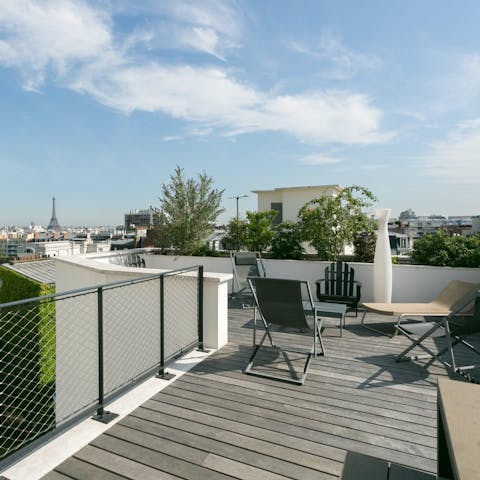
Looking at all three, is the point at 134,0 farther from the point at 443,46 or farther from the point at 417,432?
the point at 417,432

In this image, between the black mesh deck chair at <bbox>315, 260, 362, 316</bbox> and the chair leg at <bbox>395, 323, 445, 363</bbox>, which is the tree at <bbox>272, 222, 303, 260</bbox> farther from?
the chair leg at <bbox>395, 323, 445, 363</bbox>

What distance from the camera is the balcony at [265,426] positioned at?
74.1 inches

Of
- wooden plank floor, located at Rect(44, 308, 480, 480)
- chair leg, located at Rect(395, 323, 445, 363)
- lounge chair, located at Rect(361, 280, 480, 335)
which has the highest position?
lounge chair, located at Rect(361, 280, 480, 335)

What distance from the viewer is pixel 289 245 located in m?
7.76

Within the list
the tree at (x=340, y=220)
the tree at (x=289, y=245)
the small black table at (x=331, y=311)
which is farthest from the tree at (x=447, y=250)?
the small black table at (x=331, y=311)

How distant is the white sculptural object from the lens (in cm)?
551

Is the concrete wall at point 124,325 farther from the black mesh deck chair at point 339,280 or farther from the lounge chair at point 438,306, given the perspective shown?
the black mesh deck chair at point 339,280

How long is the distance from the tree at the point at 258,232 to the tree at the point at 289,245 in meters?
0.96

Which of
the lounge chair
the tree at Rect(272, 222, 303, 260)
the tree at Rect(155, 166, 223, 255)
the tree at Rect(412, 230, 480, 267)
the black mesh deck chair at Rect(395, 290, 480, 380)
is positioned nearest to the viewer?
the black mesh deck chair at Rect(395, 290, 480, 380)

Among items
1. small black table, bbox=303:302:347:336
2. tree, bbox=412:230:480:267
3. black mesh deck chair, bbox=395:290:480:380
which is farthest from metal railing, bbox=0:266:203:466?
tree, bbox=412:230:480:267

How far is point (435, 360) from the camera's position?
10.8 ft

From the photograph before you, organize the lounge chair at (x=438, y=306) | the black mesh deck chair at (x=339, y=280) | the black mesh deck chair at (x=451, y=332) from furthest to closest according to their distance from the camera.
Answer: the black mesh deck chair at (x=339, y=280), the lounge chair at (x=438, y=306), the black mesh deck chair at (x=451, y=332)

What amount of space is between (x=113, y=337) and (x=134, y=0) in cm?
643

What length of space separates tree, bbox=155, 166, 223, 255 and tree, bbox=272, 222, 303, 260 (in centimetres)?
187
